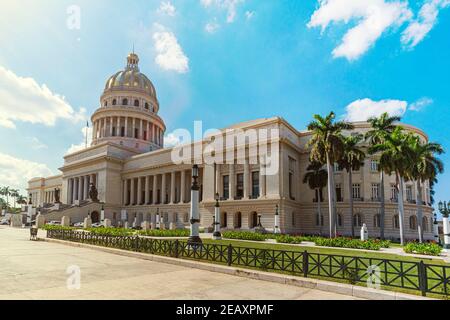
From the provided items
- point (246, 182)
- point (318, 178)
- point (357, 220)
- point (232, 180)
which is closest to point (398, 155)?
point (318, 178)

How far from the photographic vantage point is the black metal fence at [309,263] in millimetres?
8867

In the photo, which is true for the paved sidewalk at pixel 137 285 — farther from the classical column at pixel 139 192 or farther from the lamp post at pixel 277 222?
the classical column at pixel 139 192

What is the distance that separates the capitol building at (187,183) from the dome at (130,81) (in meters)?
0.29

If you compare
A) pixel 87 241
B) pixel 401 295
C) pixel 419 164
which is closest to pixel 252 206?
pixel 419 164

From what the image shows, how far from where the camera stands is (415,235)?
46.5 meters

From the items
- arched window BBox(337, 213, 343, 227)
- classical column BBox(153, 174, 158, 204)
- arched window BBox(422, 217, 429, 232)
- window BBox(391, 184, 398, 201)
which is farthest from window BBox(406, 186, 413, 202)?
classical column BBox(153, 174, 158, 204)

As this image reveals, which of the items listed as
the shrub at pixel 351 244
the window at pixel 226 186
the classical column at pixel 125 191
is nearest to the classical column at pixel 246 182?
the window at pixel 226 186

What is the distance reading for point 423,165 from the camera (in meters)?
36.1

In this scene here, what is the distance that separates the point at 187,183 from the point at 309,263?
5558 cm

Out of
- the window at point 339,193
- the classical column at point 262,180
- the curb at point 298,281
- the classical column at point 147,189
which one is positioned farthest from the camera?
the classical column at point 147,189

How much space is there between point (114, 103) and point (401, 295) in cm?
8834

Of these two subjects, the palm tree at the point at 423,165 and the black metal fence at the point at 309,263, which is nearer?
the black metal fence at the point at 309,263

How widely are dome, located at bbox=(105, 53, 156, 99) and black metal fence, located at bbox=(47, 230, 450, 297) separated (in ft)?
224
